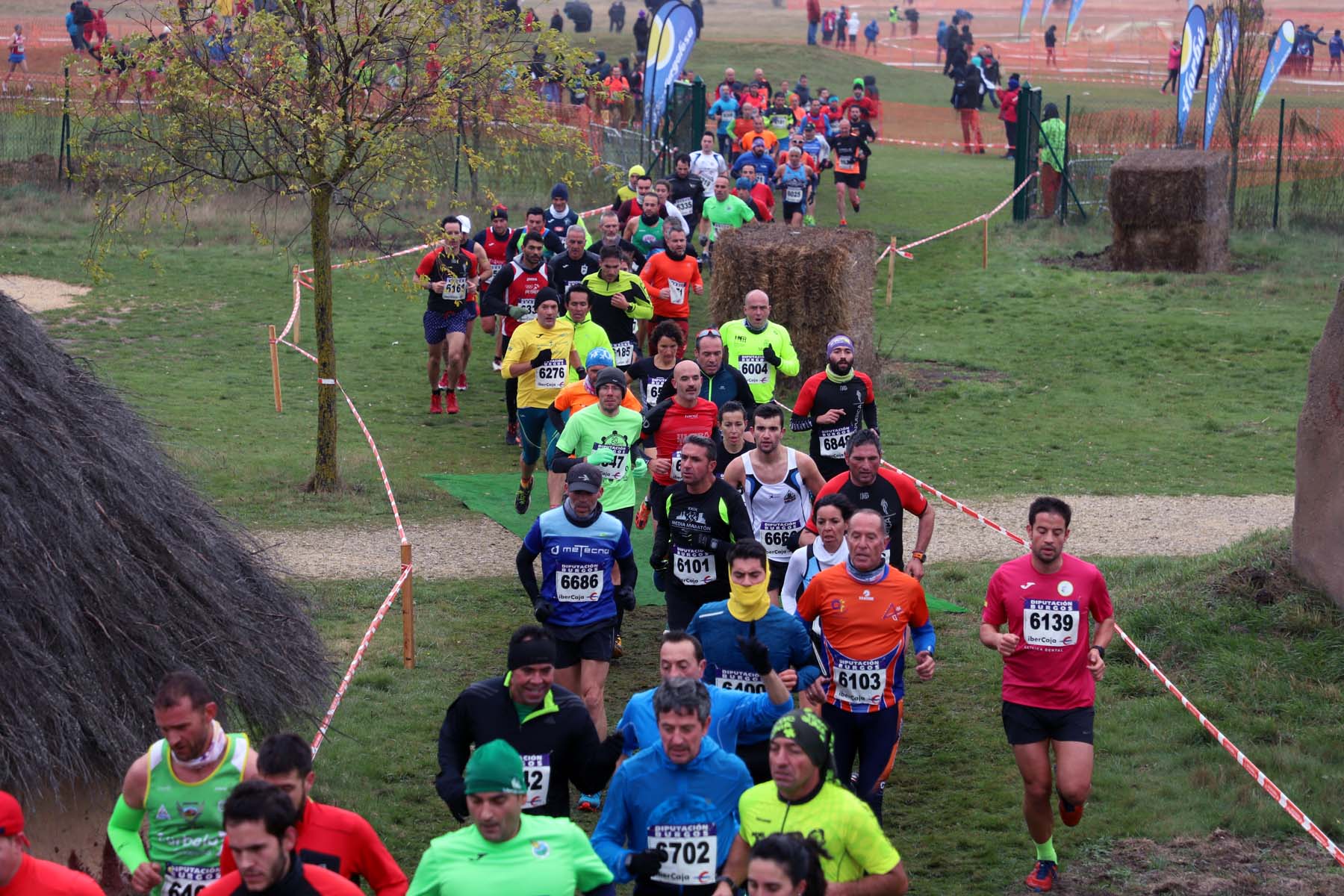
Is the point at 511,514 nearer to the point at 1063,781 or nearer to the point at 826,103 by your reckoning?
the point at 1063,781

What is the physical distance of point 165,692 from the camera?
5.80 m

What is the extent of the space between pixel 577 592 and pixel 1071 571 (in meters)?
2.69

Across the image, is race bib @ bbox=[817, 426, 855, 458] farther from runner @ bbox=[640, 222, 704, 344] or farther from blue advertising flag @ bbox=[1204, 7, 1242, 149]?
blue advertising flag @ bbox=[1204, 7, 1242, 149]

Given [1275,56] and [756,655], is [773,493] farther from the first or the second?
[1275,56]

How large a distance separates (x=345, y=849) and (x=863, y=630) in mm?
3135

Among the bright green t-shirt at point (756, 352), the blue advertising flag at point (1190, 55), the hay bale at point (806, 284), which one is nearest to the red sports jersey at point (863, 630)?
the bright green t-shirt at point (756, 352)

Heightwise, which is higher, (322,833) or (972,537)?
(322,833)

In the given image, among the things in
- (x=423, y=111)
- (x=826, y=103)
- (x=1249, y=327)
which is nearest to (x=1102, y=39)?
(x=826, y=103)

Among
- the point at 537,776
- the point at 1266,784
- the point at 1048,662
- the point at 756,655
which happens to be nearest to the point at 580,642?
the point at 756,655

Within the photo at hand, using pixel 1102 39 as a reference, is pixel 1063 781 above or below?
below

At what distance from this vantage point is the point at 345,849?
222 inches

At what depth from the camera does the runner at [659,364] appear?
40.6ft

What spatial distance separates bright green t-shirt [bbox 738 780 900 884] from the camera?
5.59 m

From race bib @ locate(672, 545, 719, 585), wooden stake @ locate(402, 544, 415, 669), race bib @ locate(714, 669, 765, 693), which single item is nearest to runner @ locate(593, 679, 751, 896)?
race bib @ locate(714, 669, 765, 693)
